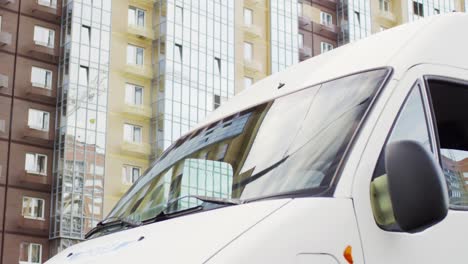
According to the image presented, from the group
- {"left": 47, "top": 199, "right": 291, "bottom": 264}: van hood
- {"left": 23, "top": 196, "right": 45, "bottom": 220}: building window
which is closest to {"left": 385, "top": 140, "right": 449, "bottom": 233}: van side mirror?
{"left": 47, "top": 199, "right": 291, "bottom": 264}: van hood

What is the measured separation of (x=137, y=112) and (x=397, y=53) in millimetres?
38736

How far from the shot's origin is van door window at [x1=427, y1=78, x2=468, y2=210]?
3.96 meters

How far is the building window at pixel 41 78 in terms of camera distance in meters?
40.7

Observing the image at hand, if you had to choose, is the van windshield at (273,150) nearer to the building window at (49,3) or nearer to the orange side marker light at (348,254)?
the orange side marker light at (348,254)

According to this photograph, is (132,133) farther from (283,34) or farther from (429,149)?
(429,149)

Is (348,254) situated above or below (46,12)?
below

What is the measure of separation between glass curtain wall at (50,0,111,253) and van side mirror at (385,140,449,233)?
117ft

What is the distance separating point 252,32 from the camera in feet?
156

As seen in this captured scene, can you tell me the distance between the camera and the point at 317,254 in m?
3.28

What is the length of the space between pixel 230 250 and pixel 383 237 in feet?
2.30

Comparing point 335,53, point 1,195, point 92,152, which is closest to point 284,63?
point 92,152

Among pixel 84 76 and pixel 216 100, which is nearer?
pixel 84 76

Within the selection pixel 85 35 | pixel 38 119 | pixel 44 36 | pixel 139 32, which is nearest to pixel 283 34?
pixel 139 32

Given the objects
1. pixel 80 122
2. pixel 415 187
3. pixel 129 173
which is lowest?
pixel 415 187
